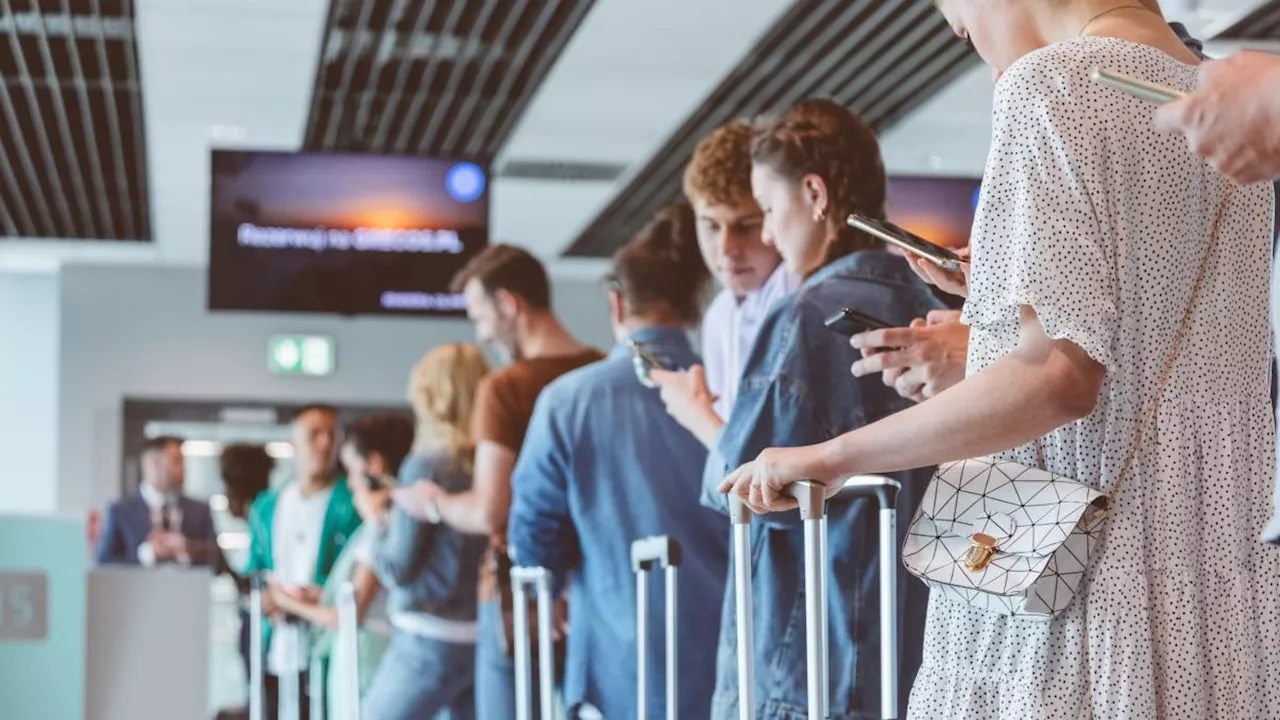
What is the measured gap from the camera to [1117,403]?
1827 millimetres

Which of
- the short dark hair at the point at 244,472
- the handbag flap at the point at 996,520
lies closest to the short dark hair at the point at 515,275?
the handbag flap at the point at 996,520

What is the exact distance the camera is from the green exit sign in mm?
14578

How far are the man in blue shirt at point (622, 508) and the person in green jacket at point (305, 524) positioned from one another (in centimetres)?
305

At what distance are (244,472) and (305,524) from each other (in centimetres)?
267

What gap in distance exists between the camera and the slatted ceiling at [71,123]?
26.4 ft

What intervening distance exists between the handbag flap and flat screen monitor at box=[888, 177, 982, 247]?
6554 mm

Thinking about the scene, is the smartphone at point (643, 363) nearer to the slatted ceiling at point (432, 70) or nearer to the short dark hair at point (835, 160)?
the short dark hair at point (835, 160)

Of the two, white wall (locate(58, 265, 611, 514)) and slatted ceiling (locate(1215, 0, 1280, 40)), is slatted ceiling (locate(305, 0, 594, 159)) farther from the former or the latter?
white wall (locate(58, 265, 611, 514))

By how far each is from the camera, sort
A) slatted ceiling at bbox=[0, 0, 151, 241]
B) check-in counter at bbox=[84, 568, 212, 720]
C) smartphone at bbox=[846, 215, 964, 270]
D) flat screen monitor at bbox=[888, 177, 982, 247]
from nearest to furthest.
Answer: smartphone at bbox=[846, 215, 964, 270], check-in counter at bbox=[84, 568, 212, 720], slatted ceiling at bbox=[0, 0, 151, 241], flat screen monitor at bbox=[888, 177, 982, 247]

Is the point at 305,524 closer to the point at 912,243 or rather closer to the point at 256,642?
the point at 256,642

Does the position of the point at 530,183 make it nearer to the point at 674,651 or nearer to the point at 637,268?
the point at 637,268

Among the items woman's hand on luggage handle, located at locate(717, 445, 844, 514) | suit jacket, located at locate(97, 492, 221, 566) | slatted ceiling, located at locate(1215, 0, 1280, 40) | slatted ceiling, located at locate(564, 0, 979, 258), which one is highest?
slatted ceiling, located at locate(564, 0, 979, 258)

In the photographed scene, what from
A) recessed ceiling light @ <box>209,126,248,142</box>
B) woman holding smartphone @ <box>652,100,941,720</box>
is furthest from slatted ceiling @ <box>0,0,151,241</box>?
woman holding smartphone @ <box>652,100,941,720</box>

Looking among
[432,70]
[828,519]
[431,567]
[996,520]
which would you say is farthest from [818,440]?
[432,70]
